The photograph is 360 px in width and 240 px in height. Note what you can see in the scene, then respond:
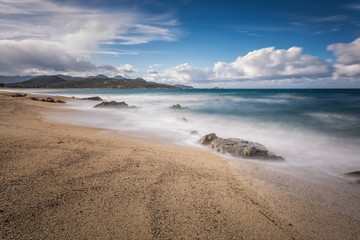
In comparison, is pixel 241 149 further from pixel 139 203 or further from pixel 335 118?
pixel 335 118

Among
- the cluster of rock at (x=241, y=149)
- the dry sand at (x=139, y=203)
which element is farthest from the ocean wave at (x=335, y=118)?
the dry sand at (x=139, y=203)

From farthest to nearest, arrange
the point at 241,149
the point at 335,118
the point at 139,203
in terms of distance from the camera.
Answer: the point at 335,118
the point at 241,149
the point at 139,203

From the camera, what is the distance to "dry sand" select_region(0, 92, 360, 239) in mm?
2283

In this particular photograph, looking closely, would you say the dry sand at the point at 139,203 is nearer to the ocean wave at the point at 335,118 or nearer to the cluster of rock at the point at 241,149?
the cluster of rock at the point at 241,149

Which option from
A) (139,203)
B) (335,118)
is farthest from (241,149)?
(335,118)

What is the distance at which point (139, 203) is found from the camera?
2793 mm

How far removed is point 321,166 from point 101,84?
135 meters

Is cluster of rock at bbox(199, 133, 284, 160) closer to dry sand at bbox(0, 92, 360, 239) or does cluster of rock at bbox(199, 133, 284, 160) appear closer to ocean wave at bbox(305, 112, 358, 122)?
dry sand at bbox(0, 92, 360, 239)

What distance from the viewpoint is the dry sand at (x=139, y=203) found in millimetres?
Result: 2283

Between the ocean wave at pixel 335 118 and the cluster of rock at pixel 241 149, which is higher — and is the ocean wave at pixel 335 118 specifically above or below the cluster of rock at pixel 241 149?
above

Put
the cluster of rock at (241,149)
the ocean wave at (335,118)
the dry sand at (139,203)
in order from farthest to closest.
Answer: the ocean wave at (335,118), the cluster of rock at (241,149), the dry sand at (139,203)

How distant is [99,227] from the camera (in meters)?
2.26

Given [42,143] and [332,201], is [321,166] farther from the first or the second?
[42,143]

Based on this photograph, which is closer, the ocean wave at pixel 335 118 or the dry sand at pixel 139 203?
the dry sand at pixel 139 203
